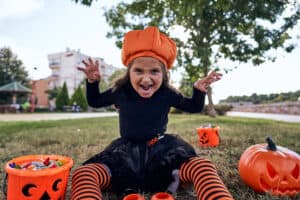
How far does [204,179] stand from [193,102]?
3.02 ft

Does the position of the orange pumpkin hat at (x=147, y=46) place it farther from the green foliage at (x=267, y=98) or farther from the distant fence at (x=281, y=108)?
the green foliage at (x=267, y=98)

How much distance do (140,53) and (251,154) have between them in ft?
3.96

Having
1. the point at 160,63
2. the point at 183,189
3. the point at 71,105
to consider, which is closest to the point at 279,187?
the point at 183,189

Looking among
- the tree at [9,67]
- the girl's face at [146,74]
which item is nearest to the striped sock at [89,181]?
the girl's face at [146,74]

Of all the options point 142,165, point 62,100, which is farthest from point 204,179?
point 62,100

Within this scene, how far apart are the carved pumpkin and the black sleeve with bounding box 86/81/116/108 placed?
1267 mm

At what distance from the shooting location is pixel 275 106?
24.3 meters

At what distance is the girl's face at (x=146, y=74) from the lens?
2127mm

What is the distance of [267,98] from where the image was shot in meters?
32.8

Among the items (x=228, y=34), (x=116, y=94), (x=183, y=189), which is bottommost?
(x=183, y=189)

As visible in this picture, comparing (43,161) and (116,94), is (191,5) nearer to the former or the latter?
(116,94)

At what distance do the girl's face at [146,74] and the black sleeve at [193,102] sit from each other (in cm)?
33

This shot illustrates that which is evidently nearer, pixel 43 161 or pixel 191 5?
pixel 43 161

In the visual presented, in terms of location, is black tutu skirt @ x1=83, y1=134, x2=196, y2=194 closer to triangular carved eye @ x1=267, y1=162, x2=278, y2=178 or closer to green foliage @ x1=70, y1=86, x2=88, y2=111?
triangular carved eye @ x1=267, y1=162, x2=278, y2=178
